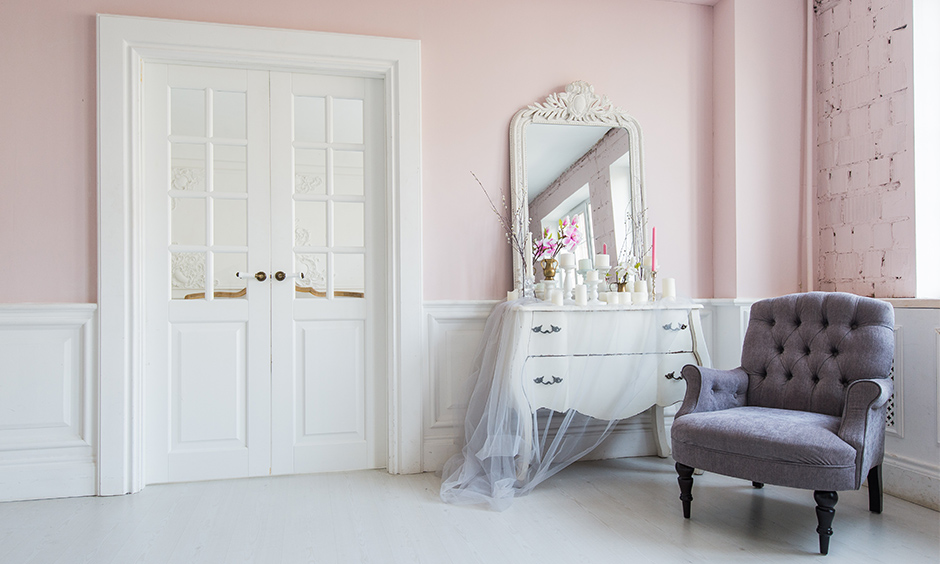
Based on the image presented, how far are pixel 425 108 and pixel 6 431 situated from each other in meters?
2.42

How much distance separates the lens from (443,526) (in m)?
2.30

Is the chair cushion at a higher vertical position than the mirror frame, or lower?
lower

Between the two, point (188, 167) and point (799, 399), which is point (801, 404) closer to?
point (799, 399)

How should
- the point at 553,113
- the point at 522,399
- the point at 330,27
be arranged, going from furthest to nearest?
the point at 553,113 → the point at 330,27 → the point at 522,399

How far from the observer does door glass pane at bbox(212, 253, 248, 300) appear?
2.93m

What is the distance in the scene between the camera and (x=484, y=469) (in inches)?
107

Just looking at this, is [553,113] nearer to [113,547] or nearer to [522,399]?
[522,399]

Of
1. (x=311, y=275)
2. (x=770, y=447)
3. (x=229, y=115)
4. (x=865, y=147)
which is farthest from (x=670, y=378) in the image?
(x=229, y=115)

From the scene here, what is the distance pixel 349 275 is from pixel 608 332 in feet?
4.29

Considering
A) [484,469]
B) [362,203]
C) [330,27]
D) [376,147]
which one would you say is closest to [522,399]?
[484,469]

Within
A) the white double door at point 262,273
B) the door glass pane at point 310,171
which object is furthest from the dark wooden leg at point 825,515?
the door glass pane at point 310,171

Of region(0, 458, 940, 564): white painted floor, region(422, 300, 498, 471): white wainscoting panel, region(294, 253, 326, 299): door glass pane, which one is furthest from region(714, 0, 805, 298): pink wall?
region(294, 253, 326, 299): door glass pane

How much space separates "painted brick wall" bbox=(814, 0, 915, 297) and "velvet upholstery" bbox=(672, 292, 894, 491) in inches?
23.8

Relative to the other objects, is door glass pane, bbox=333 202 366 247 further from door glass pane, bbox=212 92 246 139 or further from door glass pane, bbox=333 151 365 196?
door glass pane, bbox=212 92 246 139
